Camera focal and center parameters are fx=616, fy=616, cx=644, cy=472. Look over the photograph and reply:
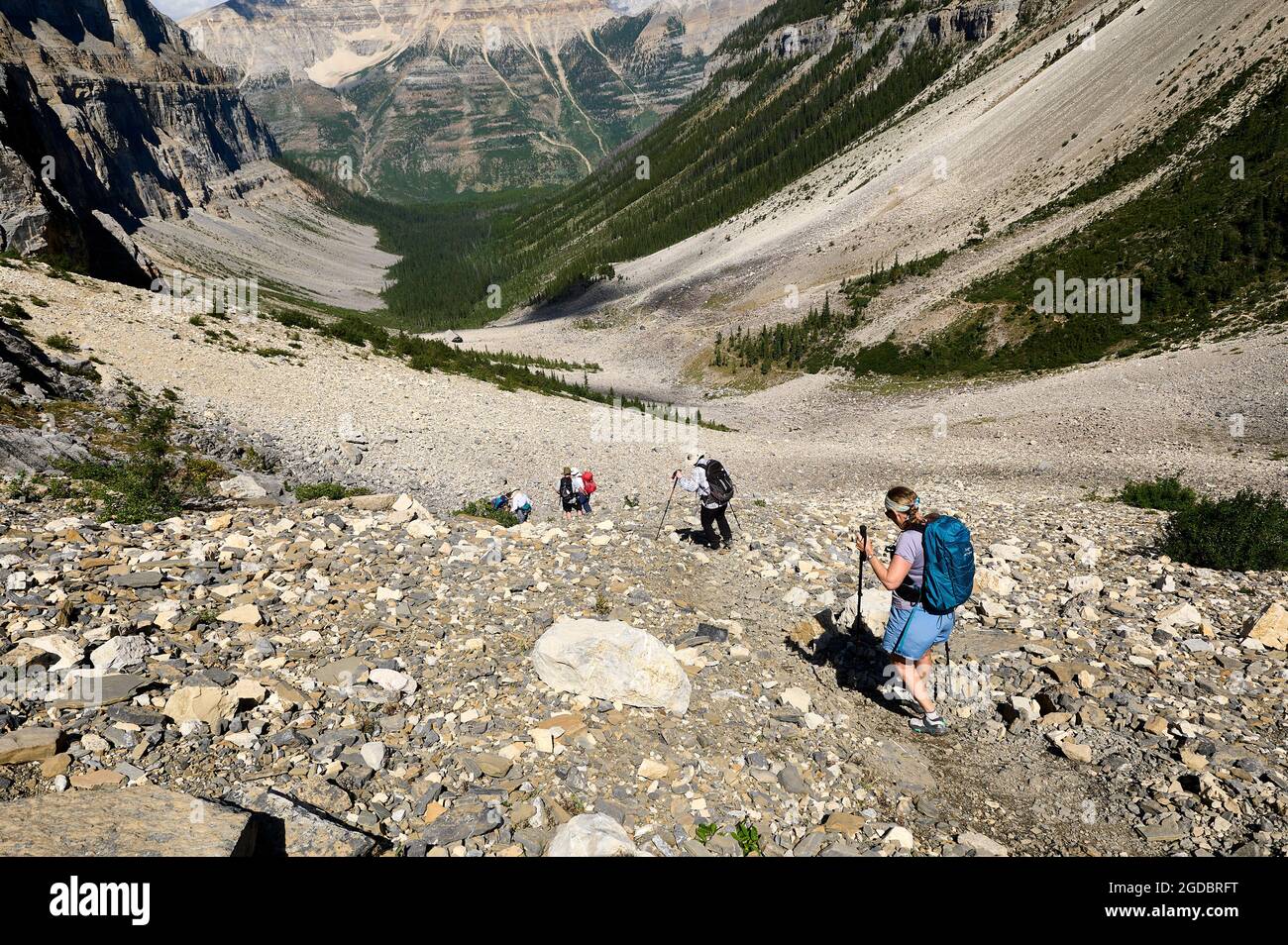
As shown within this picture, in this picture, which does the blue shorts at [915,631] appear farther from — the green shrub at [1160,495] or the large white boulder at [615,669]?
the green shrub at [1160,495]

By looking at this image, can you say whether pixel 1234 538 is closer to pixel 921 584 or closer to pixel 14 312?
pixel 921 584

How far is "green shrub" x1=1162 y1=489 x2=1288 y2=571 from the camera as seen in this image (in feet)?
33.1

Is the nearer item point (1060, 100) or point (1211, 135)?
point (1211, 135)

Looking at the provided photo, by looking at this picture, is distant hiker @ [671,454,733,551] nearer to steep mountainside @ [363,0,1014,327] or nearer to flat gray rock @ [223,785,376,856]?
flat gray rock @ [223,785,376,856]

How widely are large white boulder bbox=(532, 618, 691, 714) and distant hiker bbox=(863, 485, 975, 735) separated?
257 centimetres

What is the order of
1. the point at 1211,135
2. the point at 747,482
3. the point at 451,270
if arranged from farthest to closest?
the point at 451,270 < the point at 1211,135 < the point at 747,482

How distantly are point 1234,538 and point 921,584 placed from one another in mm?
7627

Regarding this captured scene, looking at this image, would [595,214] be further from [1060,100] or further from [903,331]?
[903,331]

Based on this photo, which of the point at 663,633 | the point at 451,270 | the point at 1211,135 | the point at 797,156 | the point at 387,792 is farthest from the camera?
the point at 451,270

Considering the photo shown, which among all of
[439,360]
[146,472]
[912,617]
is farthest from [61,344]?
[912,617]

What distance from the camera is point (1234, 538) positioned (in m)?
10.4
